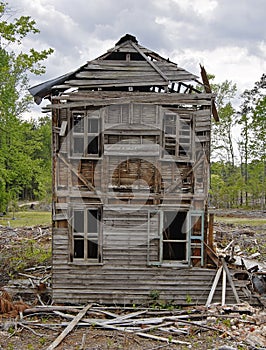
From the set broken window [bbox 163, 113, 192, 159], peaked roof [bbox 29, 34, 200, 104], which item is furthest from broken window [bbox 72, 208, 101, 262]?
peaked roof [bbox 29, 34, 200, 104]

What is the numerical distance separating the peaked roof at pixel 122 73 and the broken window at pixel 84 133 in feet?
3.53

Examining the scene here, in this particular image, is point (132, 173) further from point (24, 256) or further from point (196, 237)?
point (24, 256)

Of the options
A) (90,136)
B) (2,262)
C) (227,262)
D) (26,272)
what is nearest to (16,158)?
(2,262)

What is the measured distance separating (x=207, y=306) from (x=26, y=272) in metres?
8.32

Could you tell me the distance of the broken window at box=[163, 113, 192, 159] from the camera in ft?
41.1

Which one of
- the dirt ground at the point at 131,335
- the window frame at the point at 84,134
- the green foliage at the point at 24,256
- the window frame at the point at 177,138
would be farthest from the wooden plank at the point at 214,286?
the green foliage at the point at 24,256

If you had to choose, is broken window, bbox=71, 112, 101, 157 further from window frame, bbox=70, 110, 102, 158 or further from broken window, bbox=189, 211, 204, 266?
broken window, bbox=189, 211, 204, 266

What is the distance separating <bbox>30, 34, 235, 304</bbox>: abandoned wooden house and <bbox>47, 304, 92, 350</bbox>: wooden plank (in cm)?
82

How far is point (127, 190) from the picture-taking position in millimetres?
12477

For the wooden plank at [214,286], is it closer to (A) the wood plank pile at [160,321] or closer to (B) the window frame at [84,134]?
(A) the wood plank pile at [160,321]

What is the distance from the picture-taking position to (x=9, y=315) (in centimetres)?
1120

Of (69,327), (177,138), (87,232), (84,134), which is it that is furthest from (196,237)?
(84,134)

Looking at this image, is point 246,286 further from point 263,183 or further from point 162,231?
point 263,183

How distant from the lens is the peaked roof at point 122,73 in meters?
12.6
